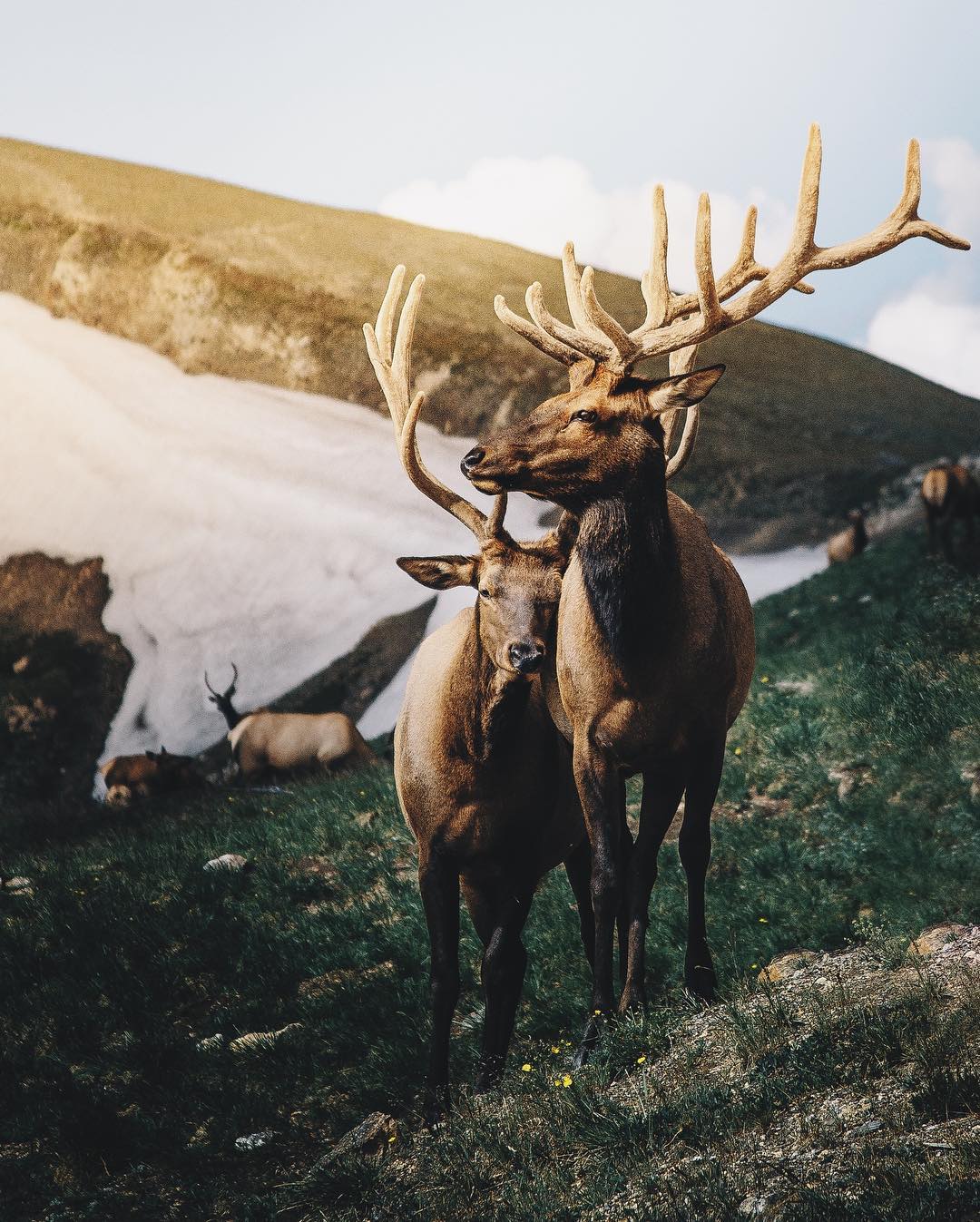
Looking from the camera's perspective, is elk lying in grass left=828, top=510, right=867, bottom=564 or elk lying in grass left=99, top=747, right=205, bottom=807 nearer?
elk lying in grass left=99, top=747, right=205, bottom=807

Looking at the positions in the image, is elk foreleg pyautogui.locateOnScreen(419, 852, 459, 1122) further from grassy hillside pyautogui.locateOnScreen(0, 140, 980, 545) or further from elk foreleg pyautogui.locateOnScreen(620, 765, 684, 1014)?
grassy hillside pyautogui.locateOnScreen(0, 140, 980, 545)

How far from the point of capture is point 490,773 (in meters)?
6.28

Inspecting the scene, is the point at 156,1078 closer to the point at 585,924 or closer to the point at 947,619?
the point at 585,924

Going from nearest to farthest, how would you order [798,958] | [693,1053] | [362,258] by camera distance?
[693,1053] → [798,958] → [362,258]

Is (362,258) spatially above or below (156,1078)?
above

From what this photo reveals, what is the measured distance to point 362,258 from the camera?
97.2 feet

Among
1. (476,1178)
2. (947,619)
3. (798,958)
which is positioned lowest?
(476,1178)

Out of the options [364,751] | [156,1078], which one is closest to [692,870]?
[156,1078]

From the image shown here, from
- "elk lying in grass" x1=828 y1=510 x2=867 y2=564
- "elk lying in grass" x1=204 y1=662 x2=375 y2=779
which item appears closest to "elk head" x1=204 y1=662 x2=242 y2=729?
"elk lying in grass" x1=204 y1=662 x2=375 y2=779

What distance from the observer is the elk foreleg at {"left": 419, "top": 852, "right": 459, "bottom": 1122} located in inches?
247

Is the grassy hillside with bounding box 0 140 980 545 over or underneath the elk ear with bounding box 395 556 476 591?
over

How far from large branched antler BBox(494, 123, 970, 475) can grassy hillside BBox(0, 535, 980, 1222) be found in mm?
3002

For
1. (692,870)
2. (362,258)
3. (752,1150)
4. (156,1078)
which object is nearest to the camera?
(752,1150)

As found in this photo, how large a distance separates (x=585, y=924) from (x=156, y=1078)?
2.64m
